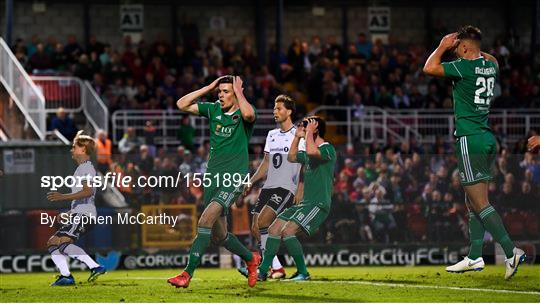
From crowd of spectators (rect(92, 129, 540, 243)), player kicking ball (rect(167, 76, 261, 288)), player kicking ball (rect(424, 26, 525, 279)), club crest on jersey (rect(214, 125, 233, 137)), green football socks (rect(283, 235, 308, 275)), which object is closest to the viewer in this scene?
player kicking ball (rect(424, 26, 525, 279))

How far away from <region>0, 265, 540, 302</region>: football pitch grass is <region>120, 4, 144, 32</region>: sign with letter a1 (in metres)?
17.6

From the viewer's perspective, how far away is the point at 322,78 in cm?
3469

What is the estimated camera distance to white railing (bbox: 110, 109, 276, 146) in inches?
1232

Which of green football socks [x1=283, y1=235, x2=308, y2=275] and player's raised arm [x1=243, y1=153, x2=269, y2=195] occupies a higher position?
player's raised arm [x1=243, y1=153, x2=269, y2=195]

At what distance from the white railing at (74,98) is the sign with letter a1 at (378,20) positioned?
1128cm

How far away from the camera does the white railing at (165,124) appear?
3130 centimetres

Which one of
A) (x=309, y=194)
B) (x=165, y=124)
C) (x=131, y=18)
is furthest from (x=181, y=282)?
(x=131, y=18)

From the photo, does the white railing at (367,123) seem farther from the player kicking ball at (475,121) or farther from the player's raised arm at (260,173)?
the player kicking ball at (475,121)

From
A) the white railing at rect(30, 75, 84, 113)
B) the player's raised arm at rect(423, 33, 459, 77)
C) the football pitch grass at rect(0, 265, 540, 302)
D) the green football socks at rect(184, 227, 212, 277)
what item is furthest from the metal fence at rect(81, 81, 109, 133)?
the player's raised arm at rect(423, 33, 459, 77)

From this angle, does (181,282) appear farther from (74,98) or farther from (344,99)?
(344,99)

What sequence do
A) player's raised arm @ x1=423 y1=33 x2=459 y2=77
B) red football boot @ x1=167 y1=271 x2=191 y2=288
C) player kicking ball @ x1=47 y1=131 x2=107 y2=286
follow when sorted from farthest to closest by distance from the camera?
1. player kicking ball @ x1=47 y1=131 x2=107 y2=286
2. red football boot @ x1=167 y1=271 x2=191 y2=288
3. player's raised arm @ x1=423 y1=33 x2=459 y2=77

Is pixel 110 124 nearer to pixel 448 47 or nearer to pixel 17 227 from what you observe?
pixel 17 227

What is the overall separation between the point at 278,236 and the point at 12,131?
Answer: 33.7ft

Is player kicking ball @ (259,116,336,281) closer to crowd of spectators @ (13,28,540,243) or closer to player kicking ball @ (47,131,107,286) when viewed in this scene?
player kicking ball @ (47,131,107,286)
